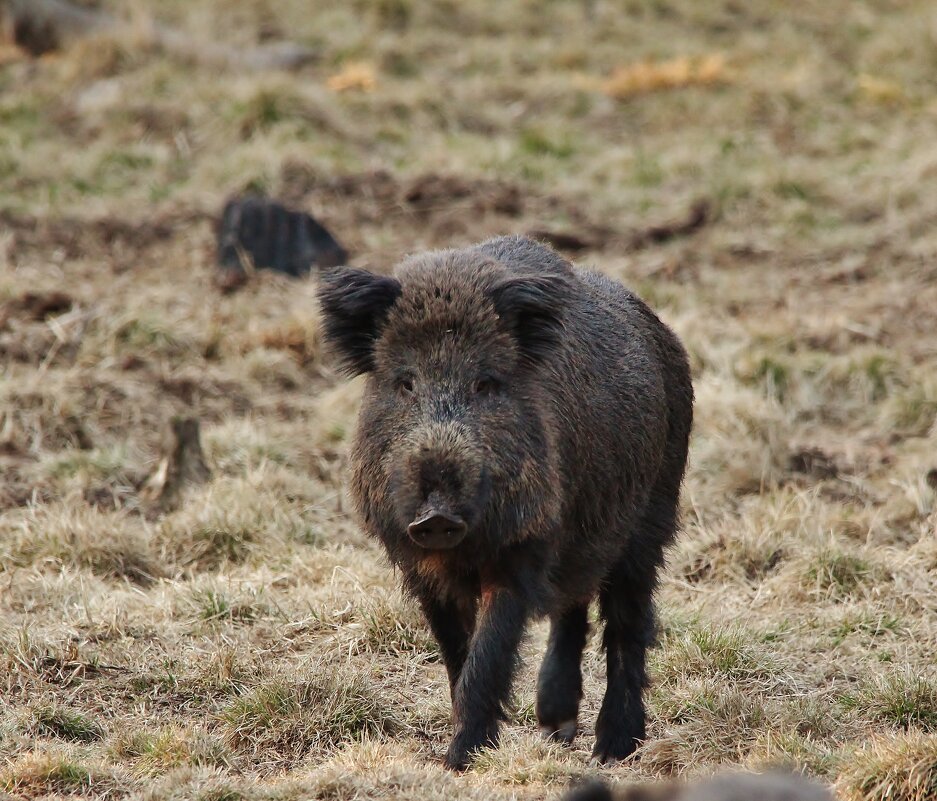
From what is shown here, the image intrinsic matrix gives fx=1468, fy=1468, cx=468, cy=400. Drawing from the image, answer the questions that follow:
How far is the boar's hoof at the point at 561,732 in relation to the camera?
19.5 feet

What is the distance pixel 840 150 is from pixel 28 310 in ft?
28.4

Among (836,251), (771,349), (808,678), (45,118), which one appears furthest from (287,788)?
(45,118)

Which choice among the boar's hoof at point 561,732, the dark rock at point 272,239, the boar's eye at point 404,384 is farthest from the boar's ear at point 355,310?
the dark rock at point 272,239

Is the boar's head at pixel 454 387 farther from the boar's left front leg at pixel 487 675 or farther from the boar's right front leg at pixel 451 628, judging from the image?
the boar's right front leg at pixel 451 628

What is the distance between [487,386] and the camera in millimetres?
5270

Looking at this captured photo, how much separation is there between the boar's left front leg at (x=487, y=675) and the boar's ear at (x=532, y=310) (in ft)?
3.00

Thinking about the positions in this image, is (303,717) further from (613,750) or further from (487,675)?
(613,750)

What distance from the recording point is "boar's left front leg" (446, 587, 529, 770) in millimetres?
5180

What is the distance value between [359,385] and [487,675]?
4.77m

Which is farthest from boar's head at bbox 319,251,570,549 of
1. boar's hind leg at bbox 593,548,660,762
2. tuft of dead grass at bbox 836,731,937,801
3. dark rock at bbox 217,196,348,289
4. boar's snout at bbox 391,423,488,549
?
dark rock at bbox 217,196,348,289

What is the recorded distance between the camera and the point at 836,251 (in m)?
12.7

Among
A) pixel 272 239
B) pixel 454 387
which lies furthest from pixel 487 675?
pixel 272 239

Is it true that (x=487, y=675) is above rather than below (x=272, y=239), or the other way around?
below

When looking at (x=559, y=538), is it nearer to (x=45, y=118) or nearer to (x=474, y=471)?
(x=474, y=471)
